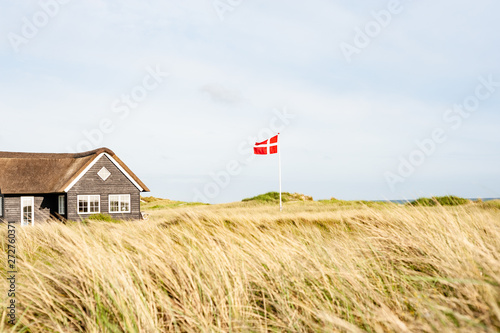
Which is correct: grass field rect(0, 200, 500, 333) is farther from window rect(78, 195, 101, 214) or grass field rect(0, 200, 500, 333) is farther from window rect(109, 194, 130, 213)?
window rect(109, 194, 130, 213)

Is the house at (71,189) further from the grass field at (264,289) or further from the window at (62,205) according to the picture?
the grass field at (264,289)

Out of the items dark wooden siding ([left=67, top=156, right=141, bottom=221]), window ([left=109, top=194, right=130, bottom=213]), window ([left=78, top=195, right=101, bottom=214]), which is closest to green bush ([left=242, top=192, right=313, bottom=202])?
dark wooden siding ([left=67, top=156, right=141, bottom=221])

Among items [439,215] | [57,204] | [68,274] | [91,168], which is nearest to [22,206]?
[57,204]

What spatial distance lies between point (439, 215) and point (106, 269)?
3840 mm


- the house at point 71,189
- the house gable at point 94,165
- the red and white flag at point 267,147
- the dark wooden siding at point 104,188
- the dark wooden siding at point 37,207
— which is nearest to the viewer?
the house gable at point 94,165

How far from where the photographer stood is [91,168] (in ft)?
80.8

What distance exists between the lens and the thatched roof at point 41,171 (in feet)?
80.7

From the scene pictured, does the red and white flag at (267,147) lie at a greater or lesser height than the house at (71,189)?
greater

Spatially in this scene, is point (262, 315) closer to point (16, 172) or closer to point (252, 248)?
point (252, 248)

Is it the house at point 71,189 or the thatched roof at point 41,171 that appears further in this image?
the thatched roof at point 41,171

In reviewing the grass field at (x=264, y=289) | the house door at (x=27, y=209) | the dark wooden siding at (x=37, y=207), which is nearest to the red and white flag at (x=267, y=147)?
the dark wooden siding at (x=37, y=207)

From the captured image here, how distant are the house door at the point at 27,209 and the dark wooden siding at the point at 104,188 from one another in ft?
10.9

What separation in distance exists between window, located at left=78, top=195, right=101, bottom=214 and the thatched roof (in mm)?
1287

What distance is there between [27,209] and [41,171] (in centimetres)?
262
